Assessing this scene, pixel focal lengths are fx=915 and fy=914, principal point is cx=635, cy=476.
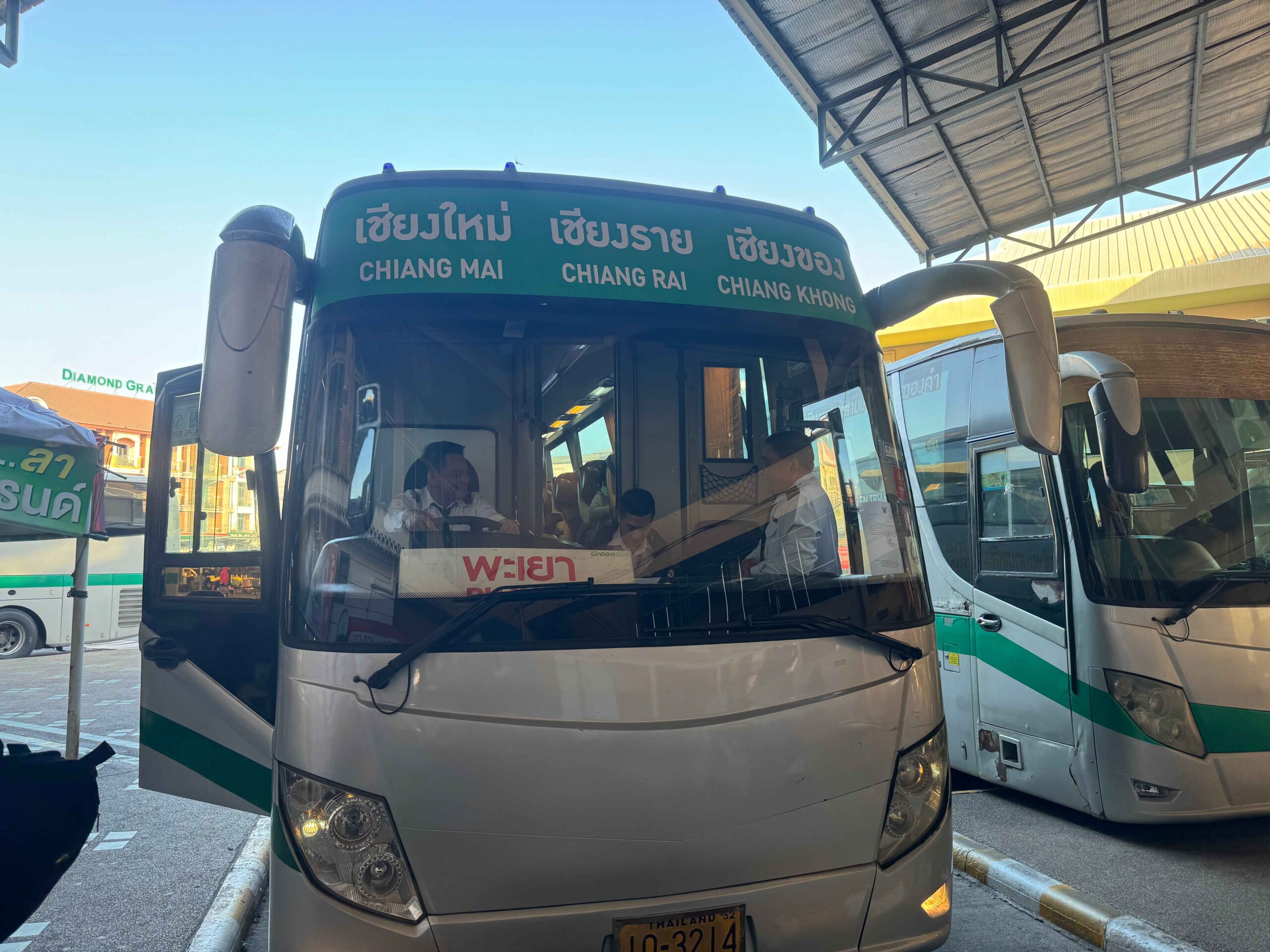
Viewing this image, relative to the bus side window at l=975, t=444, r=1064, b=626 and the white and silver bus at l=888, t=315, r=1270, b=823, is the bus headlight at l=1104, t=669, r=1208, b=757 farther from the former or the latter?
the bus side window at l=975, t=444, r=1064, b=626

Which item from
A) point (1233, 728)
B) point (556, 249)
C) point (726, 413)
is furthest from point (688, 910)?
point (1233, 728)

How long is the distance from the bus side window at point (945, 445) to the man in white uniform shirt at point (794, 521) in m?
3.12

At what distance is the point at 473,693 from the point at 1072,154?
435 inches

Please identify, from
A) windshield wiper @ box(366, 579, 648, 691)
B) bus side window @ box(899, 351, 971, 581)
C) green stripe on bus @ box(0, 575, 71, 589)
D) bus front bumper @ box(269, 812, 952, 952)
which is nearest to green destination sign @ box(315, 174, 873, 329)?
windshield wiper @ box(366, 579, 648, 691)

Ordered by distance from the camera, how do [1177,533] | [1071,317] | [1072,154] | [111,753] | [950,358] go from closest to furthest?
[111,753] < [1177,533] < [1071,317] < [950,358] < [1072,154]

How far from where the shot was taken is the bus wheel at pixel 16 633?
17156 mm

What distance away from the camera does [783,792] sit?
246 centimetres

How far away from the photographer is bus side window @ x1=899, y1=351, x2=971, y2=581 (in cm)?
580

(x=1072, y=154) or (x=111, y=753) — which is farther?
(x=1072, y=154)

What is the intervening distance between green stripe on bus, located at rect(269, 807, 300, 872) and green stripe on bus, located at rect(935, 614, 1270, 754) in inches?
155

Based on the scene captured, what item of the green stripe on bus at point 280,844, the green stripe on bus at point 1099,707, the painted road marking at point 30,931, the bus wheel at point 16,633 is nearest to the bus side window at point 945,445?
the green stripe on bus at point 1099,707

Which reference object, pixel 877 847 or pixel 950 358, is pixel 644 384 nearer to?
pixel 877 847

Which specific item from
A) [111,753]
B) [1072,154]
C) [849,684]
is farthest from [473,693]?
[1072,154]

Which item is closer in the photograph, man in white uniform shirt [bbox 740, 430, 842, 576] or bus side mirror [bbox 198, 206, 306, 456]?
bus side mirror [bbox 198, 206, 306, 456]
